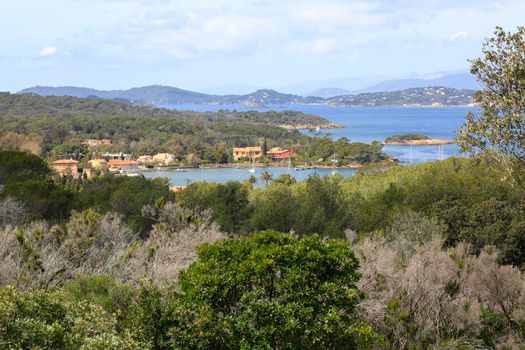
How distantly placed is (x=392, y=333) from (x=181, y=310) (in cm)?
335

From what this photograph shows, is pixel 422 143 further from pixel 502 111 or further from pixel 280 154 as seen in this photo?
pixel 502 111

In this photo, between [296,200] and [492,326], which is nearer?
[492,326]

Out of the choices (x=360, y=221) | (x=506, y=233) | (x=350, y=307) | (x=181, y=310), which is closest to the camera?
(x=181, y=310)

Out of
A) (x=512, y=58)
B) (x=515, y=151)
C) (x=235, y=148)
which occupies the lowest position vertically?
(x=235, y=148)

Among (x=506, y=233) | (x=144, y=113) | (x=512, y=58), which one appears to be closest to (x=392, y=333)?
(x=512, y=58)

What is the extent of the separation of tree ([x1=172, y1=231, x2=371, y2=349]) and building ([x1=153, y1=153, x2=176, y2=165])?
78222mm

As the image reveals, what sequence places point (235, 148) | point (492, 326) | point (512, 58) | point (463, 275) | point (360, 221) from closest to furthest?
point (512, 58)
point (492, 326)
point (463, 275)
point (360, 221)
point (235, 148)

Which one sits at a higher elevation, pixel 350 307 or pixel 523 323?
pixel 350 307

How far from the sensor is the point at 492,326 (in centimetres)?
868

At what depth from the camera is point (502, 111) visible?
26.8 ft

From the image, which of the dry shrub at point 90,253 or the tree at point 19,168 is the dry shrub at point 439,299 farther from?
the tree at point 19,168

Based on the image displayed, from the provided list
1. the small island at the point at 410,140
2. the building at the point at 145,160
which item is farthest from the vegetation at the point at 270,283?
the small island at the point at 410,140

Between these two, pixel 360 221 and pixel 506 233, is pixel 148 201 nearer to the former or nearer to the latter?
pixel 360 221

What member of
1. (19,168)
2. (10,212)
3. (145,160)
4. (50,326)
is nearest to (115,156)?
(145,160)
